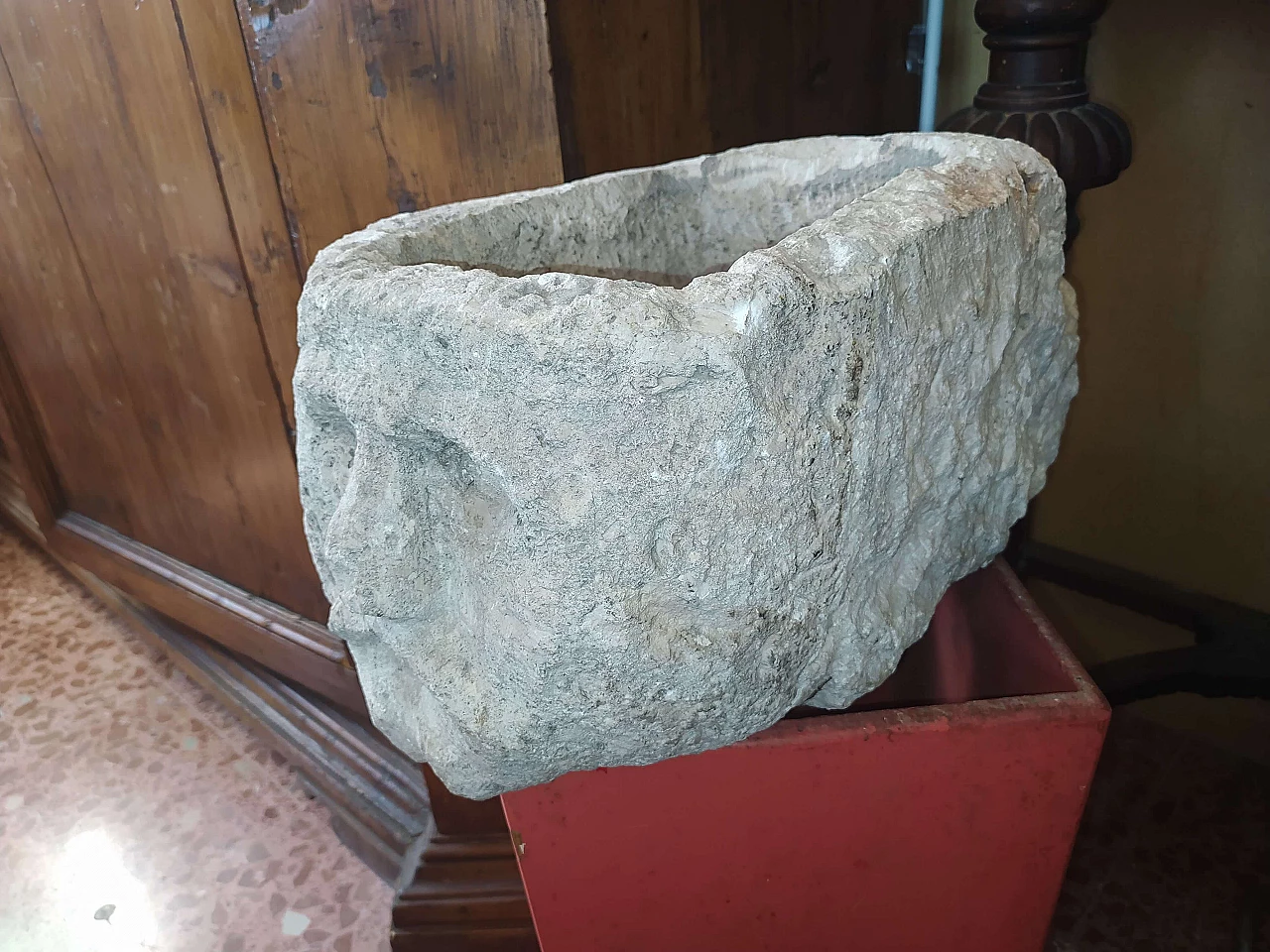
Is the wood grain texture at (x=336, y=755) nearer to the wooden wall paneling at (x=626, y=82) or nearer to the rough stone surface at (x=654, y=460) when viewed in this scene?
the rough stone surface at (x=654, y=460)

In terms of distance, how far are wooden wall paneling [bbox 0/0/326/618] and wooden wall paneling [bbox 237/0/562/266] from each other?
6.8 inches

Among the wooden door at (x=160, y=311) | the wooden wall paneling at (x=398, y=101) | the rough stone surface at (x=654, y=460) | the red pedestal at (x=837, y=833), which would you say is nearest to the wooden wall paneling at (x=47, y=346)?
the wooden door at (x=160, y=311)

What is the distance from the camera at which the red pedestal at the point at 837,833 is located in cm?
70

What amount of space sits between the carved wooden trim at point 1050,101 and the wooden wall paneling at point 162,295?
0.89 metres

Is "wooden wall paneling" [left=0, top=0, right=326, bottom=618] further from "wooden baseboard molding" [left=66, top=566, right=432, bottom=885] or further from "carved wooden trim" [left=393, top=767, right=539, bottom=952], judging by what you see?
Answer: "carved wooden trim" [left=393, top=767, right=539, bottom=952]

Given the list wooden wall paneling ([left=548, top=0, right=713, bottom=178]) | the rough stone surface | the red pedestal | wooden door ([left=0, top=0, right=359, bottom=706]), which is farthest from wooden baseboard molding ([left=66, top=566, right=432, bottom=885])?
wooden wall paneling ([left=548, top=0, right=713, bottom=178])

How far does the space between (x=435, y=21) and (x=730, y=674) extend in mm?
677

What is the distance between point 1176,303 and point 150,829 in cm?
172

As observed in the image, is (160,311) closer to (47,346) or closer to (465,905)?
(47,346)

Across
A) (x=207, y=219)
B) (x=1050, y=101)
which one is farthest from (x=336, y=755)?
(x=1050, y=101)

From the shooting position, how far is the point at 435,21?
2.97 ft

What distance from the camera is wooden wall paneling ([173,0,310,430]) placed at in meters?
1.05

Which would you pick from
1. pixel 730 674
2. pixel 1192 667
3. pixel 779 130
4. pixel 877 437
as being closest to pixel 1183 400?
pixel 1192 667

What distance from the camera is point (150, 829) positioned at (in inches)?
59.7
